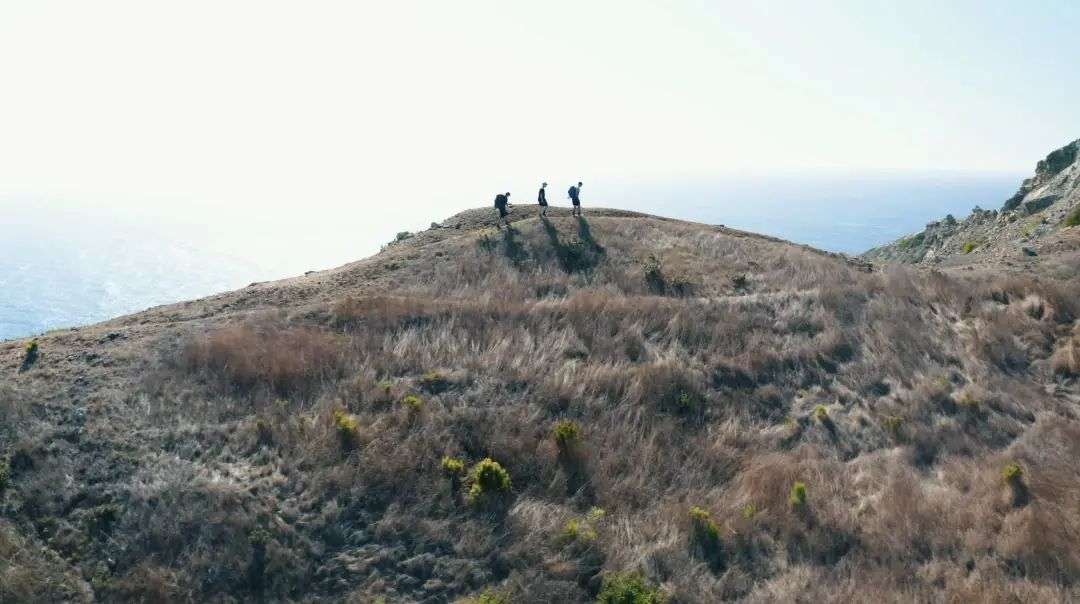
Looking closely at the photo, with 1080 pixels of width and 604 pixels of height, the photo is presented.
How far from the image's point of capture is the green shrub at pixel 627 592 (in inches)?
465

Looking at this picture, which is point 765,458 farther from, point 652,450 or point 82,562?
point 82,562

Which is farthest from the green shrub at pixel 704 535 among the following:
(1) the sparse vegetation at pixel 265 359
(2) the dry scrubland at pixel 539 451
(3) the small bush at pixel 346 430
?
(1) the sparse vegetation at pixel 265 359

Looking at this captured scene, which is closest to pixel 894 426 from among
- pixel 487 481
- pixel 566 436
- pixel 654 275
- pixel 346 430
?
pixel 566 436

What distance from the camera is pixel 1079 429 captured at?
19531 mm

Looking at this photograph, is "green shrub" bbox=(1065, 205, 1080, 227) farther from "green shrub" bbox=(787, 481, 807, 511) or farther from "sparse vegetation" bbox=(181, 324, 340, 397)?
"sparse vegetation" bbox=(181, 324, 340, 397)

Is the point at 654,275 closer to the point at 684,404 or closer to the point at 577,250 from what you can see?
the point at 577,250

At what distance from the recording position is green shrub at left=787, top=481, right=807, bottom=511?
593 inches

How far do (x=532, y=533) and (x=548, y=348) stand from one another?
26.5 ft

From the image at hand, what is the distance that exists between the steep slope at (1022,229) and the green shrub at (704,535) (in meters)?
27.4

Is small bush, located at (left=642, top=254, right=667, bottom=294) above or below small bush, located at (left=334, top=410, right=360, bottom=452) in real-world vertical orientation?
above

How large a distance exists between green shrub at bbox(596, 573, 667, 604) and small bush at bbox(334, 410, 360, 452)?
6.47 meters

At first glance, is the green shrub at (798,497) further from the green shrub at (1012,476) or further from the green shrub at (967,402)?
the green shrub at (967,402)

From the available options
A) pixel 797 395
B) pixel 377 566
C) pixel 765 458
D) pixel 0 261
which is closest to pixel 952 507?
pixel 765 458

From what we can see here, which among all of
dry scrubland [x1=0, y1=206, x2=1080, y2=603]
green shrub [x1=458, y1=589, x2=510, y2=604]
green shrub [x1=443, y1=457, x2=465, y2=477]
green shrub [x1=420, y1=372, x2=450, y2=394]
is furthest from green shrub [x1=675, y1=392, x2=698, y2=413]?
green shrub [x1=458, y1=589, x2=510, y2=604]
